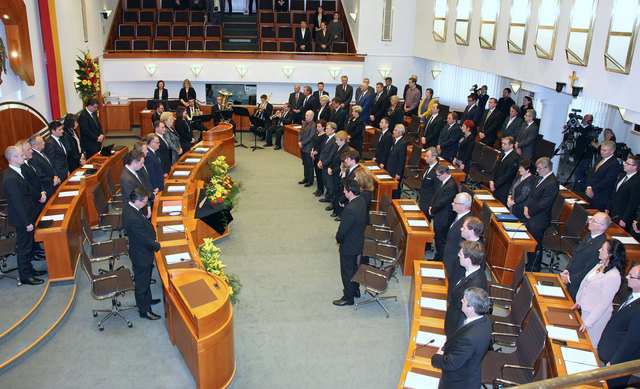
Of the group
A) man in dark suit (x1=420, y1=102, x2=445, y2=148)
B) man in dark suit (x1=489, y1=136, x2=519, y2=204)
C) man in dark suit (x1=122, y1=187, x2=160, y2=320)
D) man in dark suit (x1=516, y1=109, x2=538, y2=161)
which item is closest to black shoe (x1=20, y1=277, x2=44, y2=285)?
man in dark suit (x1=122, y1=187, x2=160, y2=320)

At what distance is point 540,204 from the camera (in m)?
7.42

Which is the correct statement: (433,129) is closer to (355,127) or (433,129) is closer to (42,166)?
(355,127)

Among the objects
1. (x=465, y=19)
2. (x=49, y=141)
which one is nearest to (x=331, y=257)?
(x=49, y=141)

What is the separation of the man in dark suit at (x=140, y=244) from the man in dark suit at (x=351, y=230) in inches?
92.4

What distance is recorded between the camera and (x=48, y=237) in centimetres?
700

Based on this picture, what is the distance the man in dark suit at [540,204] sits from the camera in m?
7.32

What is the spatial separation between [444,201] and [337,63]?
1105 centimetres

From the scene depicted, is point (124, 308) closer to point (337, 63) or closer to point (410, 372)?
point (410, 372)

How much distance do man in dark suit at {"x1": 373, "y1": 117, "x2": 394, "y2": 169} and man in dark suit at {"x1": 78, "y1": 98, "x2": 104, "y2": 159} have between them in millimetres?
6133

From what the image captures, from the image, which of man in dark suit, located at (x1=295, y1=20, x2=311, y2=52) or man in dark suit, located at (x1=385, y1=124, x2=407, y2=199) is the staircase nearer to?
man in dark suit, located at (x1=295, y1=20, x2=311, y2=52)

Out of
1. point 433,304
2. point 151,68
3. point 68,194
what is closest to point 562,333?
point 433,304

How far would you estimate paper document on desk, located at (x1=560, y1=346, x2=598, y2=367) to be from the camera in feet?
15.4

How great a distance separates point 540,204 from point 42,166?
7.89m

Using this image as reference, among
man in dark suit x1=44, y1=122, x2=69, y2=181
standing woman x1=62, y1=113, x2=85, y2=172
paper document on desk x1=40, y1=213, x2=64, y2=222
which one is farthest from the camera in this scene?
standing woman x1=62, y1=113, x2=85, y2=172
